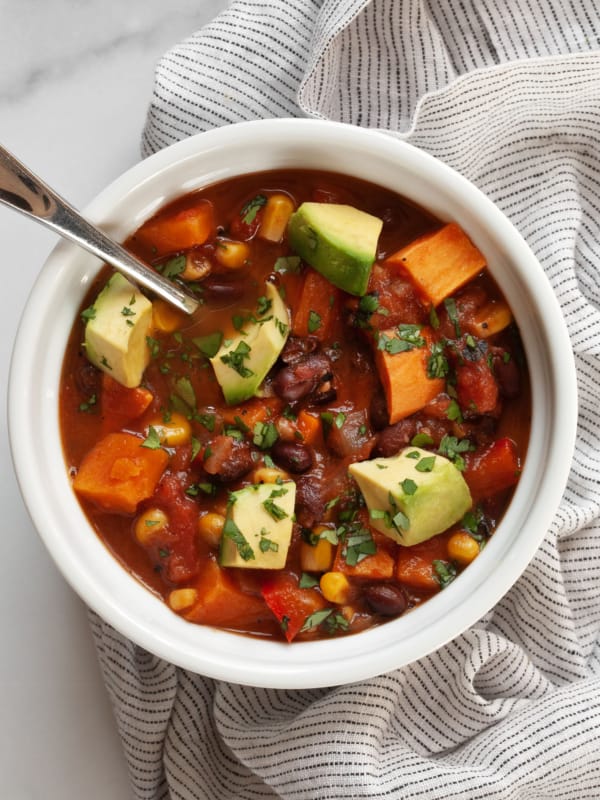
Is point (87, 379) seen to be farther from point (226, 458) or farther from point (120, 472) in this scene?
point (226, 458)

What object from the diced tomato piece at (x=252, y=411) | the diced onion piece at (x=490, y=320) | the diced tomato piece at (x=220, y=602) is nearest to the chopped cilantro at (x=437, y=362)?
the diced onion piece at (x=490, y=320)

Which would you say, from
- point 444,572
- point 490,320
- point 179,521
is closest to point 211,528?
point 179,521

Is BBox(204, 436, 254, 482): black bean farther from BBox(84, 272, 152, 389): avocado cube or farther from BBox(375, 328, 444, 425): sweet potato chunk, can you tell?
BBox(375, 328, 444, 425): sweet potato chunk

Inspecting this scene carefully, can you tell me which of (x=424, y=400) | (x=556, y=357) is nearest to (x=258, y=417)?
(x=424, y=400)

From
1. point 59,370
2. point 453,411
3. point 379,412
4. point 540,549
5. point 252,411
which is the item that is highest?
point 59,370

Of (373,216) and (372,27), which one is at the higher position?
(372,27)

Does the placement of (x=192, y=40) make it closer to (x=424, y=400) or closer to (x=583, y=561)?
(x=424, y=400)
